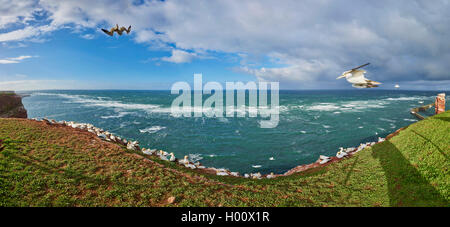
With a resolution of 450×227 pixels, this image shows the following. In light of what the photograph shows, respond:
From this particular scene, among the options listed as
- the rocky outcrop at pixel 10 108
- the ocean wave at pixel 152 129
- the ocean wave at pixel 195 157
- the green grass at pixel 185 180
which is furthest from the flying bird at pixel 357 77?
the rocky outcrop at pixel 10 108

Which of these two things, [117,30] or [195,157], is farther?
[195,157]

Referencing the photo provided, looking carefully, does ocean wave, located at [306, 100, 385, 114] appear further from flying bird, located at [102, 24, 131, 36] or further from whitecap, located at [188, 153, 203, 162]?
flying bird, located at [102, 24, 131, 36]

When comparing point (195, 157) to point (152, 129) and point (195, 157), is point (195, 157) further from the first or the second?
point (152, 129)

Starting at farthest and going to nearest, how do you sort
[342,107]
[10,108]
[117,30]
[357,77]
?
[342,107] < [10,108] < [117,30] < [357,77]

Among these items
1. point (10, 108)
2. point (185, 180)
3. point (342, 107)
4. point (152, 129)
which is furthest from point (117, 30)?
point (342, 107)

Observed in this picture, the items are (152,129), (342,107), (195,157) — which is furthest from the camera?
(342,107)

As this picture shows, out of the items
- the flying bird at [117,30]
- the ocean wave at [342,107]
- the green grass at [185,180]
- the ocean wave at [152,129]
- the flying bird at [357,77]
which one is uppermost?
the flying bird at [117,30]

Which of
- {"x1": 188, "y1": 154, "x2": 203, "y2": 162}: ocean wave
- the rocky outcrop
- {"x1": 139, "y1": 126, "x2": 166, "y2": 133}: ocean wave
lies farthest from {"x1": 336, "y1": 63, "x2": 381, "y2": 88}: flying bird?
the rocky outcrop

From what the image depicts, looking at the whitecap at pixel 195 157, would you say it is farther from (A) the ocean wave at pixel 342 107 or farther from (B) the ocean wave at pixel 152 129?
(A) the ocean wave at pixel 342 107


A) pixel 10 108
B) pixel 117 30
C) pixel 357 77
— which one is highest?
pixel 117 30
